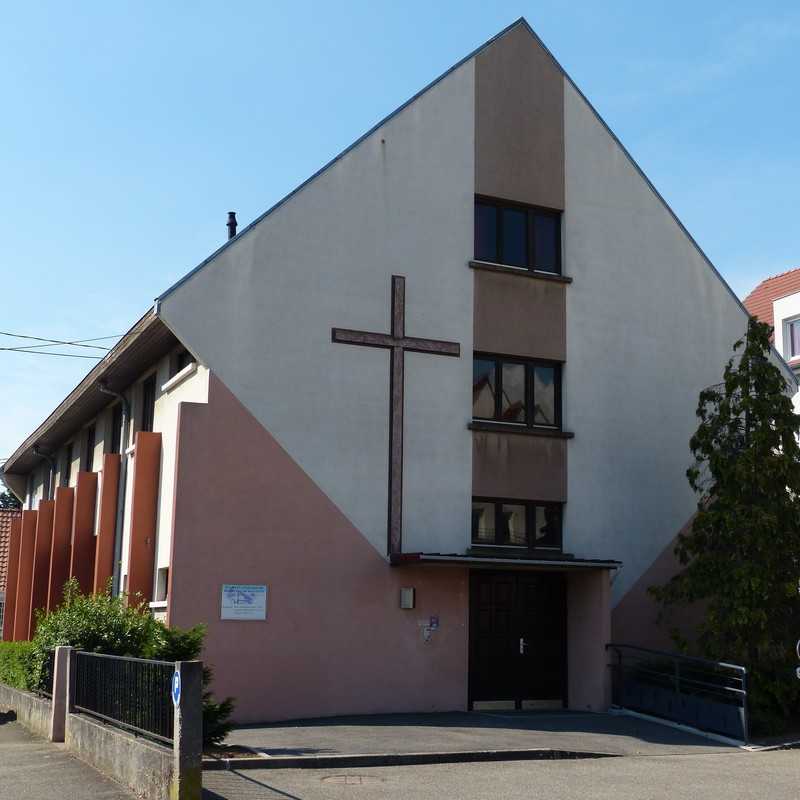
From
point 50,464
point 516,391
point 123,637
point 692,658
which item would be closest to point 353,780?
point 123,637

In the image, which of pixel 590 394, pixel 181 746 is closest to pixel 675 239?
pixel 590 394

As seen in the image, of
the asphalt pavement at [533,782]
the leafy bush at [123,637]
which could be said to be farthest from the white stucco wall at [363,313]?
the asphalt pavement at [533,782]

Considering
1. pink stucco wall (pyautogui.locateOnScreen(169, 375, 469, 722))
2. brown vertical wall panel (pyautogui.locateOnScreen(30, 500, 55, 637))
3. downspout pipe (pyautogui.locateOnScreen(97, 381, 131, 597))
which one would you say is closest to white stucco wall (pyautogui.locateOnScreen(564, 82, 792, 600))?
pink stucco wall (pyautogui.locateOnScreen(169, 375, 469, 722))

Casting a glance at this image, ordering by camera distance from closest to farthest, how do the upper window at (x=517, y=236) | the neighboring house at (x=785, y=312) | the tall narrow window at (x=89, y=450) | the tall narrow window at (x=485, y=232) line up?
the tall narrow window at (x=485, y=232), the upper window at (x=517, y=236), the tall narrow window at (x=89, y=450), the neighboring house at (x=785, y=312)

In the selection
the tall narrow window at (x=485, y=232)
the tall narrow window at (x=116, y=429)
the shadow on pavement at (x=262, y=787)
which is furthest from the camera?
the tall narrow window at (x=116, y=429)

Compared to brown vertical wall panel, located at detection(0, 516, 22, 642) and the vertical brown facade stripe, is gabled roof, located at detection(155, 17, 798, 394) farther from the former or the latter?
brown vertical wall panel, located at detection(0, 516, 22, 642)

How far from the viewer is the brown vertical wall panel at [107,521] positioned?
70.7 feet

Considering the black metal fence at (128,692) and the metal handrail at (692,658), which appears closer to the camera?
the black metal fence at (128,692)

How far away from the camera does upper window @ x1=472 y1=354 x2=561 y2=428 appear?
1964cm

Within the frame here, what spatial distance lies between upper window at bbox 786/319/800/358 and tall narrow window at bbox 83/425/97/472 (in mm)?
20138

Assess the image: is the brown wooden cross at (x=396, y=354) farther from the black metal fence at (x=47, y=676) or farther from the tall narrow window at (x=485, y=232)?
the black metal fence at (x=47, y=676)

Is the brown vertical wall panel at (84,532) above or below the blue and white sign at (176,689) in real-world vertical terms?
above

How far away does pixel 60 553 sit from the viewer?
82.1ft

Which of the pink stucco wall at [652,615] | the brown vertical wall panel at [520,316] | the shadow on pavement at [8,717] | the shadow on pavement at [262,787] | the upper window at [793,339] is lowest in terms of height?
the shadow on pavement at [8,717]
